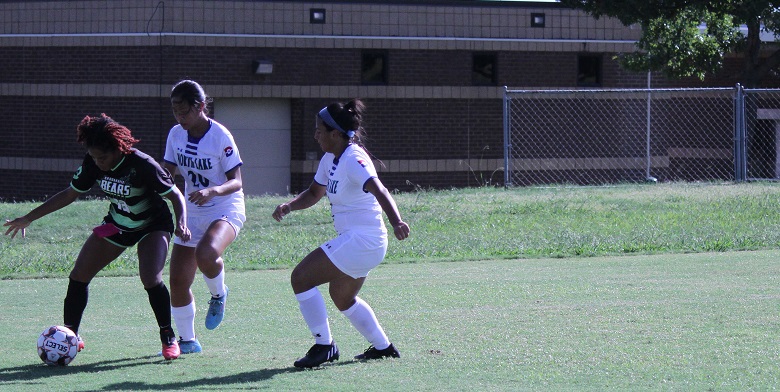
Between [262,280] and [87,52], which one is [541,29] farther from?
[262,280]

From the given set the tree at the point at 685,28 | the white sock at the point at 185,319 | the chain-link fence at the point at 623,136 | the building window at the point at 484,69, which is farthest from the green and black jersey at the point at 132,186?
the building window at the point at 484,69

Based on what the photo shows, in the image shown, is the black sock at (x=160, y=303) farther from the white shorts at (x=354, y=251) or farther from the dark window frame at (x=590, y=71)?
the dark window frame at (x=590, y=71)

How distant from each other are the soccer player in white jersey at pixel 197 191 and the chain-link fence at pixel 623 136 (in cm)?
1778

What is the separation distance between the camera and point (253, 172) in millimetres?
25734

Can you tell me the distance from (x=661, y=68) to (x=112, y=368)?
1817cm

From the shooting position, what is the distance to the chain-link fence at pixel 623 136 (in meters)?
26.0

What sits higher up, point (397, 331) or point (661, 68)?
point (661, 68)

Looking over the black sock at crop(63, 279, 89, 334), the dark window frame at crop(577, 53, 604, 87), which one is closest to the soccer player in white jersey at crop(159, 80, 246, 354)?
the black sock at crop(63, 279, 89, 334)

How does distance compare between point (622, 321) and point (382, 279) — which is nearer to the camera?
point (622, 321)

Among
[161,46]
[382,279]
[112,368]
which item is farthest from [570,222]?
[161,46]

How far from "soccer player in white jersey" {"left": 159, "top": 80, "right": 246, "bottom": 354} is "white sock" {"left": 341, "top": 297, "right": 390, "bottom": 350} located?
1.10 metres

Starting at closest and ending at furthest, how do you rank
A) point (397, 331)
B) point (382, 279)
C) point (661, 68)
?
point (397, 331)
point (382, 279)
point (661, 68)

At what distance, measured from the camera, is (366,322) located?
7199 millimetres

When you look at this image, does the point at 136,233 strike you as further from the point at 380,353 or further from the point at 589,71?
the point at 589,71
